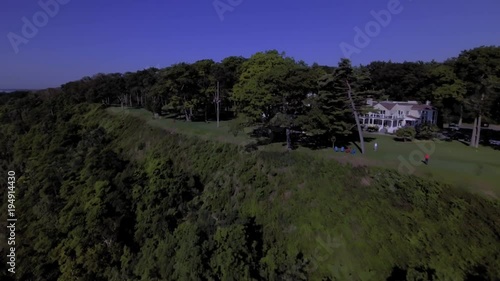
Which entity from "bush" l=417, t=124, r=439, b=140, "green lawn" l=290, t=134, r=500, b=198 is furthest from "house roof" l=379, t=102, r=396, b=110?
"green lawn" l=290, t=134, r=500, b=198

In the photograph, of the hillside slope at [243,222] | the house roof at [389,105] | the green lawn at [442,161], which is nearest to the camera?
the hillside slope at [243,222]

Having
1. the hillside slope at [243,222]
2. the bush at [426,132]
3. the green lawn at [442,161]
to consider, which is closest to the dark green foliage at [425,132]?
the bush at [426,132]

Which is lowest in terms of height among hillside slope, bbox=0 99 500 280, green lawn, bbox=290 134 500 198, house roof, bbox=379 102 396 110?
hillside slope, bbox=0 99 500 280

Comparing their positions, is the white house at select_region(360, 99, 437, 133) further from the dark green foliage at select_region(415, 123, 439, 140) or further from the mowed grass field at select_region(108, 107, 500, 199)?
the mowed grass field at select_region(108, 107, 500, 199)

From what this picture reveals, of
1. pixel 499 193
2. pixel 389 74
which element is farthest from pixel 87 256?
pixel 389 74

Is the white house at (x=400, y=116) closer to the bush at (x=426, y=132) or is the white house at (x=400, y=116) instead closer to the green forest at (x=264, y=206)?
the green forest at (x=264, y=206)

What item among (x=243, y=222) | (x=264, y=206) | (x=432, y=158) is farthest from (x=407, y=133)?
(x=243, y=222)
